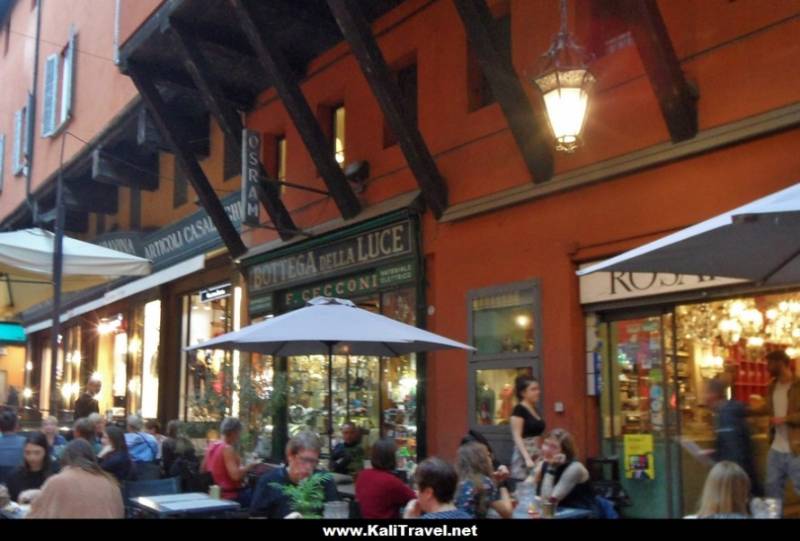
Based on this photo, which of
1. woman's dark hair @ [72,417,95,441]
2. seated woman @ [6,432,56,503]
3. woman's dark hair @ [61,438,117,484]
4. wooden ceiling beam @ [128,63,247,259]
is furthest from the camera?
wooden ceiling beam @ [128,63,247,259]

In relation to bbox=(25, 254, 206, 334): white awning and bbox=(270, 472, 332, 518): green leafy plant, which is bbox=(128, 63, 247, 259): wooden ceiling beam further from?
bbox=(270, 472, 332, 518): green leafy plant

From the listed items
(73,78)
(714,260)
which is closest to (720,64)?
(714,260)

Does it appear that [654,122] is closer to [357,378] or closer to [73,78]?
[357,378]

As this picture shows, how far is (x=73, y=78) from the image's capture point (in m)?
21.5

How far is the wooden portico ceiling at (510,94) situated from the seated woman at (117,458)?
4953 mm

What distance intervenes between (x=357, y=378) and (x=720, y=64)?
718 centimetres

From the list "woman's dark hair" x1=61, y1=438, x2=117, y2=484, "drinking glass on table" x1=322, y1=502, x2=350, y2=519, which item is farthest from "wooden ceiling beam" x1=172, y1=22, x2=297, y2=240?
"drinking glass on table" x1=322, y1=502, x2=350, y2=519

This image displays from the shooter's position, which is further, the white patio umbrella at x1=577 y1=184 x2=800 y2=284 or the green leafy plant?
the green leafy plant

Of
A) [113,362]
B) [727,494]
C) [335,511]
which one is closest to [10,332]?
[113,362]

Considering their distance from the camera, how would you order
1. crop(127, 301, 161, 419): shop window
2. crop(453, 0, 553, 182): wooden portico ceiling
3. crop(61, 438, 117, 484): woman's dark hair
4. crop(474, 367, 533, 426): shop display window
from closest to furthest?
1. crop(61, 438, 117, 484): woman's dark hair
2. crop(453, 0, 553, 182): wooden portico ceiling
3. crop(474, 367, 533, 426): shop display window
4. crop(127, 301, 161, 419): shop window

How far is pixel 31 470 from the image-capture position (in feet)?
22.5

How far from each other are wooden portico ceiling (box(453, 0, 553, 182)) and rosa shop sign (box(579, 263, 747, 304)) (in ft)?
4.15

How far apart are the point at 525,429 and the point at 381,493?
271 cm

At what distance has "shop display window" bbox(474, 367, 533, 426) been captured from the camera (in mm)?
10203
